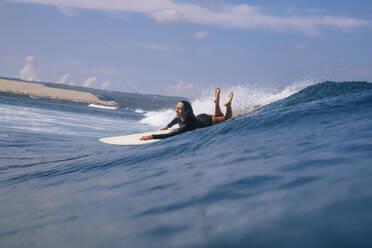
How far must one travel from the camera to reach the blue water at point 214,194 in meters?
1.81

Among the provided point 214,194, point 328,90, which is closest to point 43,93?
point 328,90

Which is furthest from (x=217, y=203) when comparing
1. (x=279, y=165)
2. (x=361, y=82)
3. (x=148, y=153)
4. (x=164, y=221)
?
(x=361, y=82)

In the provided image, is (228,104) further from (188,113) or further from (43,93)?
(43,93)

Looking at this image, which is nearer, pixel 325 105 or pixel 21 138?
pixel 325 105

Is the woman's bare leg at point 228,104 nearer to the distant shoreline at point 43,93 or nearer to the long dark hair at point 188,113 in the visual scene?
the long dark hair at point 188,113

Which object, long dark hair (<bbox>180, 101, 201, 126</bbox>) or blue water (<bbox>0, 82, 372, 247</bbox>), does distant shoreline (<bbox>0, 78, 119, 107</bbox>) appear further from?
blue water (<bbox>0, 82, 372, 247</bbox>)

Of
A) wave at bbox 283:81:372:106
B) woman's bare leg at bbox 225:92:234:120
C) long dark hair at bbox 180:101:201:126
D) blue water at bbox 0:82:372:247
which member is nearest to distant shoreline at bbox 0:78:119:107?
wave at bbox 283:81:372:106

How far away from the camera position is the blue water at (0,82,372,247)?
71.4 inches

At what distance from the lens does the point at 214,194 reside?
2.50 meters

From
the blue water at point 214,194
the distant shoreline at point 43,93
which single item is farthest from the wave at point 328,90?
the distant shoreline at point 43,93

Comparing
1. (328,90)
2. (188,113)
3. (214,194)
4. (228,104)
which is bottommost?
(214,194)

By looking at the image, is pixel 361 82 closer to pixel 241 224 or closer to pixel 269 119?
pixel 269 119

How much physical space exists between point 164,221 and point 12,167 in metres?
3.83

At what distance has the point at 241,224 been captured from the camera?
6.23ft
